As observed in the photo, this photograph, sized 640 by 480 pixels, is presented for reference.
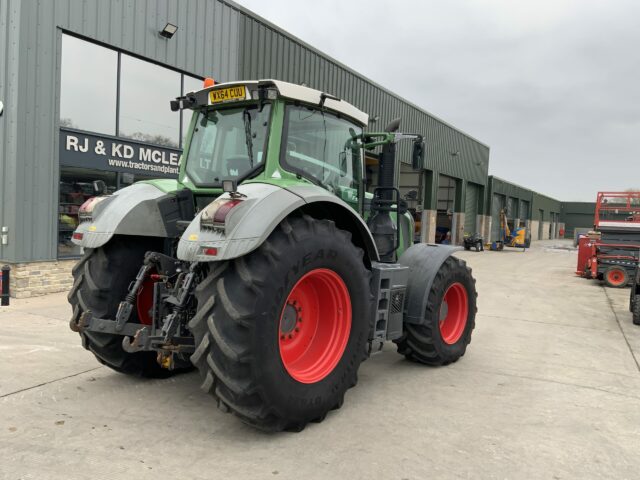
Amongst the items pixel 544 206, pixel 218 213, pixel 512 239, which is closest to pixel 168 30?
pixel 218 213

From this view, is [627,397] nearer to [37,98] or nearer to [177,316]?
[177,316]

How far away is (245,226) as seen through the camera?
123 inches

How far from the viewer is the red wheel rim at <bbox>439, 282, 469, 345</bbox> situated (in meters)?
5.48

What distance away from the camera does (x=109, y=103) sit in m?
10.1

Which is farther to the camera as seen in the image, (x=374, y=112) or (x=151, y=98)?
(x=374, y=112)

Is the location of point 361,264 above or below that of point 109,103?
below

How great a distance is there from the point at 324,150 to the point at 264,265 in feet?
5.29

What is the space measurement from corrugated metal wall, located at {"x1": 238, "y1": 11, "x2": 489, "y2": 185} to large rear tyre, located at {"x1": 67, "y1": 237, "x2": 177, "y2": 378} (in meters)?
9.70

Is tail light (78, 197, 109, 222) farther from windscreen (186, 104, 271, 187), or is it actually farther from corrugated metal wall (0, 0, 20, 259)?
corrugated metal wall (0, 0, 20, 259)

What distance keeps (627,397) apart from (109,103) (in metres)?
10.0

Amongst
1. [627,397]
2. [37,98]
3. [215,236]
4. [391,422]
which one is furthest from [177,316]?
[37,98]

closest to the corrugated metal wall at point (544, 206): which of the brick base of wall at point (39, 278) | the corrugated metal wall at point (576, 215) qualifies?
the corrugated metal wall at point (576, 215)

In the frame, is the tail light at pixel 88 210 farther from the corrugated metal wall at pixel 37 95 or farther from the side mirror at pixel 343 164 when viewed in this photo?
the corrugated metal wall at pixel 37 95

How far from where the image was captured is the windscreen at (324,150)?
4.04 metres
